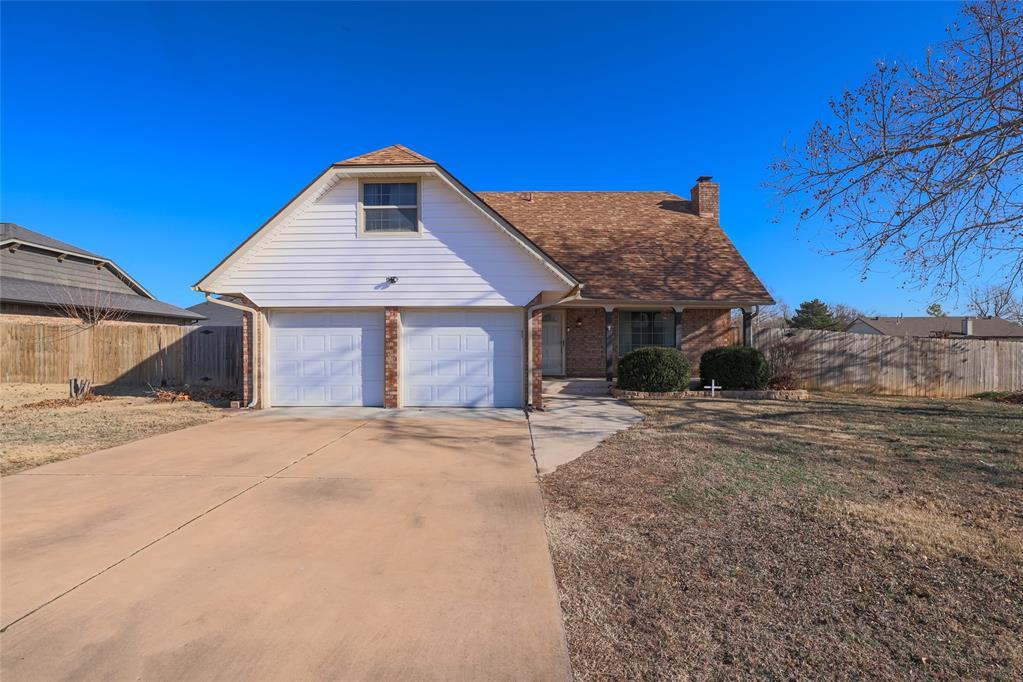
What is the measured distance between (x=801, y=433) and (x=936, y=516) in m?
3.98

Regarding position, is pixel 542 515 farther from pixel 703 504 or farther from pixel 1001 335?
pixel 1001 335

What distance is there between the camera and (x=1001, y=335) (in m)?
42.3

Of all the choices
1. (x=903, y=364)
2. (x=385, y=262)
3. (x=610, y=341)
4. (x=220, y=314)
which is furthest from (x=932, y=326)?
(x=220, y=314)

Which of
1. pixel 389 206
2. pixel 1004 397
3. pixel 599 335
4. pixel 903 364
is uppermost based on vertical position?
pixel 389 206

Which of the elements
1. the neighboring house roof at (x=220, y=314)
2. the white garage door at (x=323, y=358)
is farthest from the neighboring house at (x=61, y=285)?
the neighboring house roof at (x=220, y=314)

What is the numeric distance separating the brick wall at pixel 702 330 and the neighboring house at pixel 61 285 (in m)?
19.4

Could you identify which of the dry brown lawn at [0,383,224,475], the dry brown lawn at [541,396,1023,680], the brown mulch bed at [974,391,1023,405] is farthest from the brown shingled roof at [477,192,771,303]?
the dry brown lawn at [0,383,224,475]

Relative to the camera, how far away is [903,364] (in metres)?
15.6

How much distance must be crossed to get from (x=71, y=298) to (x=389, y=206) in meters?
16.6

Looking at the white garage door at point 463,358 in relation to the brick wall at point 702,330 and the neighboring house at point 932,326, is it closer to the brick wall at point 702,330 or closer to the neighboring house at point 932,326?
the brick wall at point 702,330

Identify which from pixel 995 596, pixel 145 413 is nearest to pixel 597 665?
pixel 995 596

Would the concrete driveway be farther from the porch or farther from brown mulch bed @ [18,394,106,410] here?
the porch

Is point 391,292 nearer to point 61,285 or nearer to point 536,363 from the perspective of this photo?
point 536,363

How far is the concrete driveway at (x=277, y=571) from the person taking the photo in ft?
8.54
